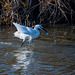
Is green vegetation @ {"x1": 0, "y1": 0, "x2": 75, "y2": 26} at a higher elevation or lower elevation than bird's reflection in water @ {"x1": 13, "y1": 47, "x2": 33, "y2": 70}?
higher

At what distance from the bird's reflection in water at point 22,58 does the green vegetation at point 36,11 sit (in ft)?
15.8

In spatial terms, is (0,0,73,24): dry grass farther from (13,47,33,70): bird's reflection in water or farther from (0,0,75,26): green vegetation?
(13,47,33,70): bird's reflection in water

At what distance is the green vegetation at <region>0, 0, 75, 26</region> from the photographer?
Result: 11109 millimetres

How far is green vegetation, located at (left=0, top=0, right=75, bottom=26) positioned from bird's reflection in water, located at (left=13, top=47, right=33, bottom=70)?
4.83 metres

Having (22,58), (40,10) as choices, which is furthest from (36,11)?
(22,58)

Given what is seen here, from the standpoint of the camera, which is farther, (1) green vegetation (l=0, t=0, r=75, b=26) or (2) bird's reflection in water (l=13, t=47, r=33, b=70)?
(1) green vegetation (l=0, t=0, r=75, b=26)

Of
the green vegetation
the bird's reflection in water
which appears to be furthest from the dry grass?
the bird's reflection in water

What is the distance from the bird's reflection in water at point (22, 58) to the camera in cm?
481

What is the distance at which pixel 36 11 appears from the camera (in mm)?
12148

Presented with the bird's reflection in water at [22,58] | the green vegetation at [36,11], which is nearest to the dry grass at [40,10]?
the green vegetation at [36,11]

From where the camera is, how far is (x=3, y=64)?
16.3 feet

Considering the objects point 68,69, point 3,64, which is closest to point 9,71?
point 3,64

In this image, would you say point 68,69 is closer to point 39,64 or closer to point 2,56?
point 39,64

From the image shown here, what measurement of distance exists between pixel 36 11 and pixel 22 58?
6.92 meters
